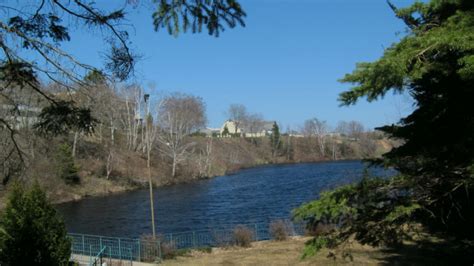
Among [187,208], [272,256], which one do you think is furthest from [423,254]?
[187,208]

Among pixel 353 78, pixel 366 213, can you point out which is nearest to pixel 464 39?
pixel 353 78

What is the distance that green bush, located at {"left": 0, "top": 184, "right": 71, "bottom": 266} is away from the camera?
12.6 m

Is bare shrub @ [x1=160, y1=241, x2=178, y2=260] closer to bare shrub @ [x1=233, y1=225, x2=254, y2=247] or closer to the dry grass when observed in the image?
the dry grass

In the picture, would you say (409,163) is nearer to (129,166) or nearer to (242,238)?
(242,238)

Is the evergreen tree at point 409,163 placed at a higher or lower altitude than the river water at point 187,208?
higher

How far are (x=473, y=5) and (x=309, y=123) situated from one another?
368 feet

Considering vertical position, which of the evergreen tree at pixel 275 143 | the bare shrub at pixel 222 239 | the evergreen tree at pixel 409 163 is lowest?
the bare shrub at pixel 222 239

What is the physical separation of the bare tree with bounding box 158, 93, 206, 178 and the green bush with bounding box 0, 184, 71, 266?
52.0 metres

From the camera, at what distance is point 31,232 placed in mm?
13344

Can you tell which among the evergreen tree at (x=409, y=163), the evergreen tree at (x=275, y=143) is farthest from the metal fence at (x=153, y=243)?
the evergreen tree at (x=275, y=143)

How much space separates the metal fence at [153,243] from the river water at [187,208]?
3.06 m

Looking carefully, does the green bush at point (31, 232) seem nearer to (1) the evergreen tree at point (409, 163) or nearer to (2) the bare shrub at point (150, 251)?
(2) the bare shrub at point (150, 251)

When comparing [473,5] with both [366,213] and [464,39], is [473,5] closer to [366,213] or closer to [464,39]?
[464,39]

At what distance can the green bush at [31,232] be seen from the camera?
12.6m
